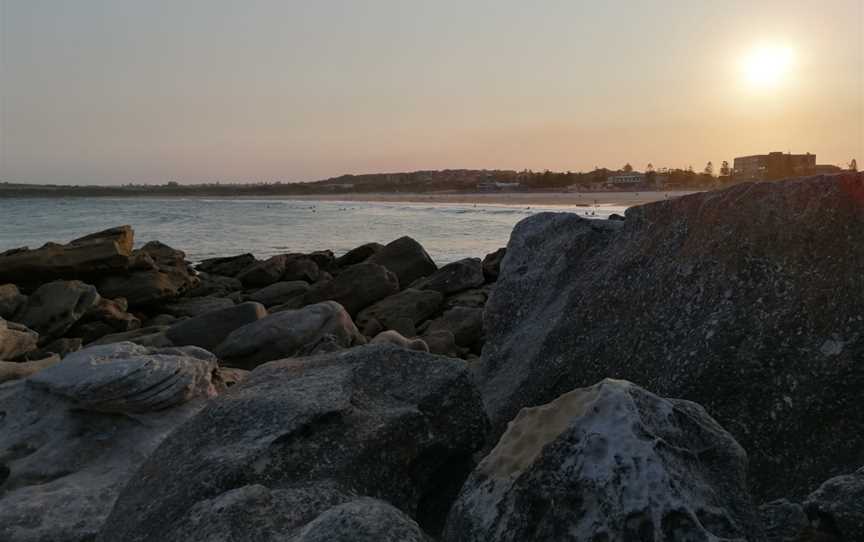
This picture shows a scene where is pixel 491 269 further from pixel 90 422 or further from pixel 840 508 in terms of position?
pixel 840 508

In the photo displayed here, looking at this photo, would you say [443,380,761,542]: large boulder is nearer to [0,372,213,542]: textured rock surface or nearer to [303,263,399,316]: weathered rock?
[0,372,213,542]: textured rock surface

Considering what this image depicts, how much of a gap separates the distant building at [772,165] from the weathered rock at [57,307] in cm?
6633

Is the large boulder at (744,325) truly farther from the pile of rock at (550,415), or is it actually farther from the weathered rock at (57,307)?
the weathered rock at (57,307)

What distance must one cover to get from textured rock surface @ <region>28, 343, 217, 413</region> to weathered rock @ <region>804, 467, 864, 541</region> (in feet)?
11.3

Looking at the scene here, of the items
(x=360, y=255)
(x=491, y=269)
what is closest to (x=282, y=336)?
(x=491, y=269)

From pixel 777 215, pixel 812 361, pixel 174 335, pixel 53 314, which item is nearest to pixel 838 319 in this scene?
pixel 812 361

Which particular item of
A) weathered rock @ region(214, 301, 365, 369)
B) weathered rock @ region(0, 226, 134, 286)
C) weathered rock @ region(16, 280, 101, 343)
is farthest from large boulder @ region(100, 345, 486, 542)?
weathered rock @ region(0, 226, 134, 286)

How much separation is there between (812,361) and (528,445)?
1.43 metres

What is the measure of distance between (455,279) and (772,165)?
279 feet

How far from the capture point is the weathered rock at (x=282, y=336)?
749 cm

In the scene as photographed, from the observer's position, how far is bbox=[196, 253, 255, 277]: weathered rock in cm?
1881

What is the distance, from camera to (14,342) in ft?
29.4

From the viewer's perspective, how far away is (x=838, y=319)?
10.6ft

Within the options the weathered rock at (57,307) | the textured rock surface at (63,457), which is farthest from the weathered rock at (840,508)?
the weathered rock at (57,307)
